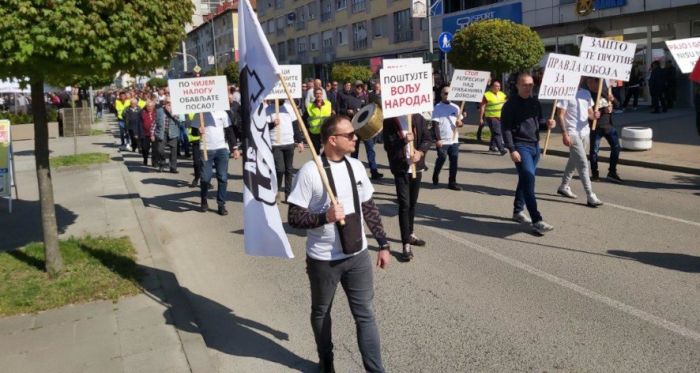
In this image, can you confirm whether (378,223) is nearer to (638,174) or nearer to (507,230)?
(507,230)

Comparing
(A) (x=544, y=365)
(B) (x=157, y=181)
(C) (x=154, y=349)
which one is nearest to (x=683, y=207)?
(A) (x=544, y=365)

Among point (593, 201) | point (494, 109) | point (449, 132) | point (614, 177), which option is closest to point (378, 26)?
point (494, 109)

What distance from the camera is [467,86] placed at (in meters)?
13.3

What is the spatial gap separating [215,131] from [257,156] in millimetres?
5516

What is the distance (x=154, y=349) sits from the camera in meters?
4.59

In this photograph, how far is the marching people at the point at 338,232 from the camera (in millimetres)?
3891

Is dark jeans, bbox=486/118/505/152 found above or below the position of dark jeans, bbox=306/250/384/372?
above

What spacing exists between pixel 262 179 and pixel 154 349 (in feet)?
4.85

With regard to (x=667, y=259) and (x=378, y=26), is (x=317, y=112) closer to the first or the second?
(x=667, y=259)

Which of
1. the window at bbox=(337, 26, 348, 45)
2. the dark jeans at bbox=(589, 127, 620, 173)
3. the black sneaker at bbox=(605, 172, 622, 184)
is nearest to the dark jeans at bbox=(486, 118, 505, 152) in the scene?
the dark jeans at bbox=(589, 127, 620, 173)

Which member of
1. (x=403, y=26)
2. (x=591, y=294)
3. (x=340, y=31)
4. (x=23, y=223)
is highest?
(x=340, y=31)

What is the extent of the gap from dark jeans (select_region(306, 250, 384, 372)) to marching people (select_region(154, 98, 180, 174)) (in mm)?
11377

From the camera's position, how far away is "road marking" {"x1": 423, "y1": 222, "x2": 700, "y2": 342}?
15.5 ft

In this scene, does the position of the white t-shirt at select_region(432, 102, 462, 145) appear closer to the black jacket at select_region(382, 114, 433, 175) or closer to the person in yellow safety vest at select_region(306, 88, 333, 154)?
the person in yellow safety vest at select_region(306, 88, 333, 154)
